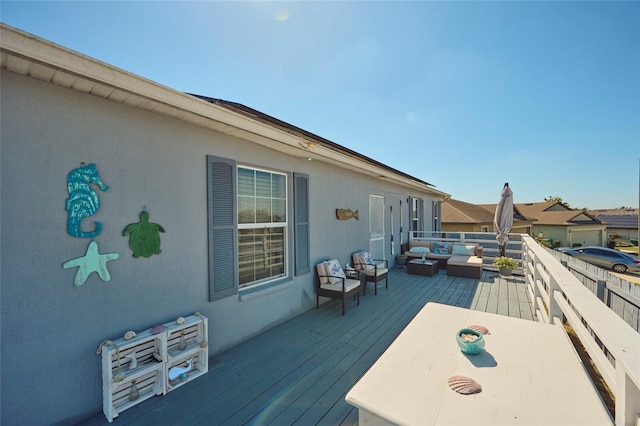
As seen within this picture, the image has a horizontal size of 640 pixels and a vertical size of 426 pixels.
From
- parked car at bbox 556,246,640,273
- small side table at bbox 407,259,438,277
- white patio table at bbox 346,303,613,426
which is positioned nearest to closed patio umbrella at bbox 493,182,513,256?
small side table at bbox 407,259,438,277

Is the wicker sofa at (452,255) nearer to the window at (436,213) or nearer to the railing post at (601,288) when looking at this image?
the railing post at (601,288)

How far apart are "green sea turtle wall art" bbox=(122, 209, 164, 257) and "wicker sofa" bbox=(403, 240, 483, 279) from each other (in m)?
7.36

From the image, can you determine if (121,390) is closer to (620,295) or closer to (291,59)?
(620,295)

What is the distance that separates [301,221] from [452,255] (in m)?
5.96

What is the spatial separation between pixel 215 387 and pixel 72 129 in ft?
9.27

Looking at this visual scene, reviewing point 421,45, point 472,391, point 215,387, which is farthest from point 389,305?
point 421,45

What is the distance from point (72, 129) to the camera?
217 centimetres

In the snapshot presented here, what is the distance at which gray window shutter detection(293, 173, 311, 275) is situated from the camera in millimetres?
4461

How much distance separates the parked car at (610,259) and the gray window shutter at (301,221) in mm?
18569

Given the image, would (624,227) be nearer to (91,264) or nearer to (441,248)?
(441,248)

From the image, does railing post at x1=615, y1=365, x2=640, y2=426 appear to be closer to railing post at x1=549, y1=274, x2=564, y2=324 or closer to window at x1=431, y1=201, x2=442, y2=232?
railing post at x1=549, y1=274, x2=564, y2=324

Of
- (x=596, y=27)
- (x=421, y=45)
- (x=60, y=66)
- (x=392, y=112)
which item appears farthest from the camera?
(x=392, y=112)

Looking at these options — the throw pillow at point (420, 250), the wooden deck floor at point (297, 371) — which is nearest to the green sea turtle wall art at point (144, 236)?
the wooden deck floor at point (297, 371)

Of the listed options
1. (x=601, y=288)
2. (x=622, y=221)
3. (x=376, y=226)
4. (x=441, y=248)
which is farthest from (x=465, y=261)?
(x=622, y=221)
